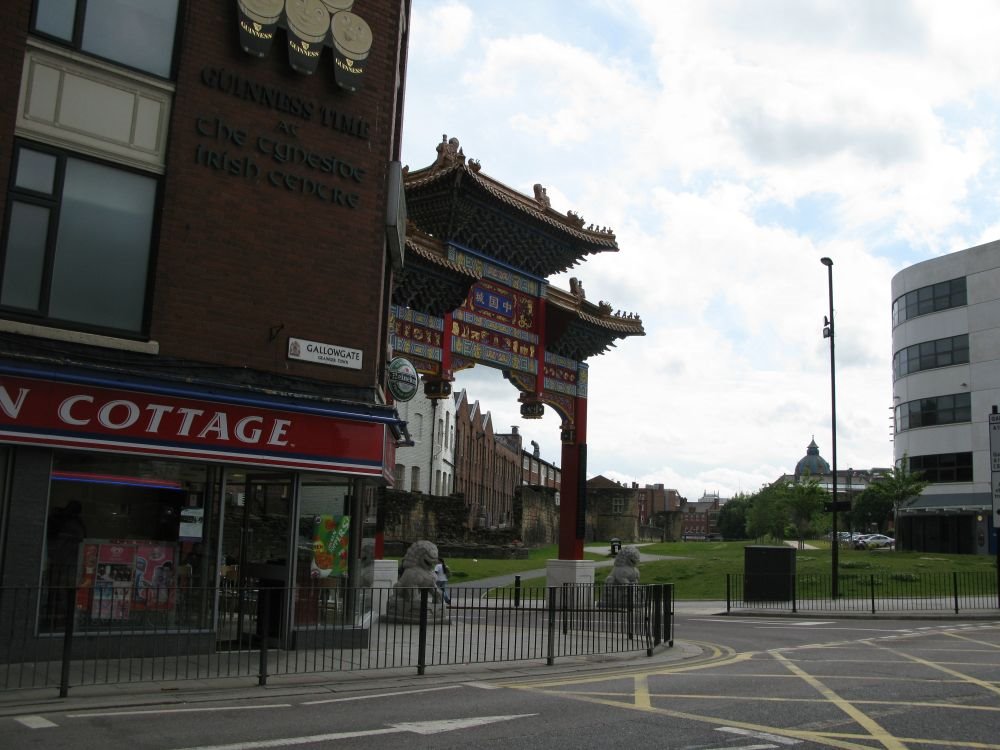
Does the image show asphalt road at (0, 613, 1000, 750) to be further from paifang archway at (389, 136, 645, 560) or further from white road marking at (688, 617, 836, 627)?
paifang archway at (389, 136, 645, 560)

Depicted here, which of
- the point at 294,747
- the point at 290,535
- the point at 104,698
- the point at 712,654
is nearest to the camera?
the point at 294,747

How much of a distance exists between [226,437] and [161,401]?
1.00 metres

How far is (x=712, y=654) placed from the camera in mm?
14859

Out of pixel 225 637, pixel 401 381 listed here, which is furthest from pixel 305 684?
pixel 401 381

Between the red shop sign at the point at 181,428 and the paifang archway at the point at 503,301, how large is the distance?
30.2ft

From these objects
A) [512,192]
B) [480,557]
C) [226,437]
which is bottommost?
[480,557]

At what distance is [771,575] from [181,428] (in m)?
20.2

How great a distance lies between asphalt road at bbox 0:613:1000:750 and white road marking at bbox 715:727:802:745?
24mm

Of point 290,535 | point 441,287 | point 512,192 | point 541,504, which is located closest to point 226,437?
point 290,535

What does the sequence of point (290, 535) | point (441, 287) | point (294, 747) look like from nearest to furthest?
point (294, 747) → point (290, 535) → point (441, 287)

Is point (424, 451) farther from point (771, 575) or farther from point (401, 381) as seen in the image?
point (401, 381)

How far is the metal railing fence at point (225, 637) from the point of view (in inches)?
413

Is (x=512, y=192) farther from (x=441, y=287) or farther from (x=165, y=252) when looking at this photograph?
(x=165, y=252)

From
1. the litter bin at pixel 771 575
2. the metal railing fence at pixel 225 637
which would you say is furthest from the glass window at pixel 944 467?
the metal railing fence at pixel 225 637
